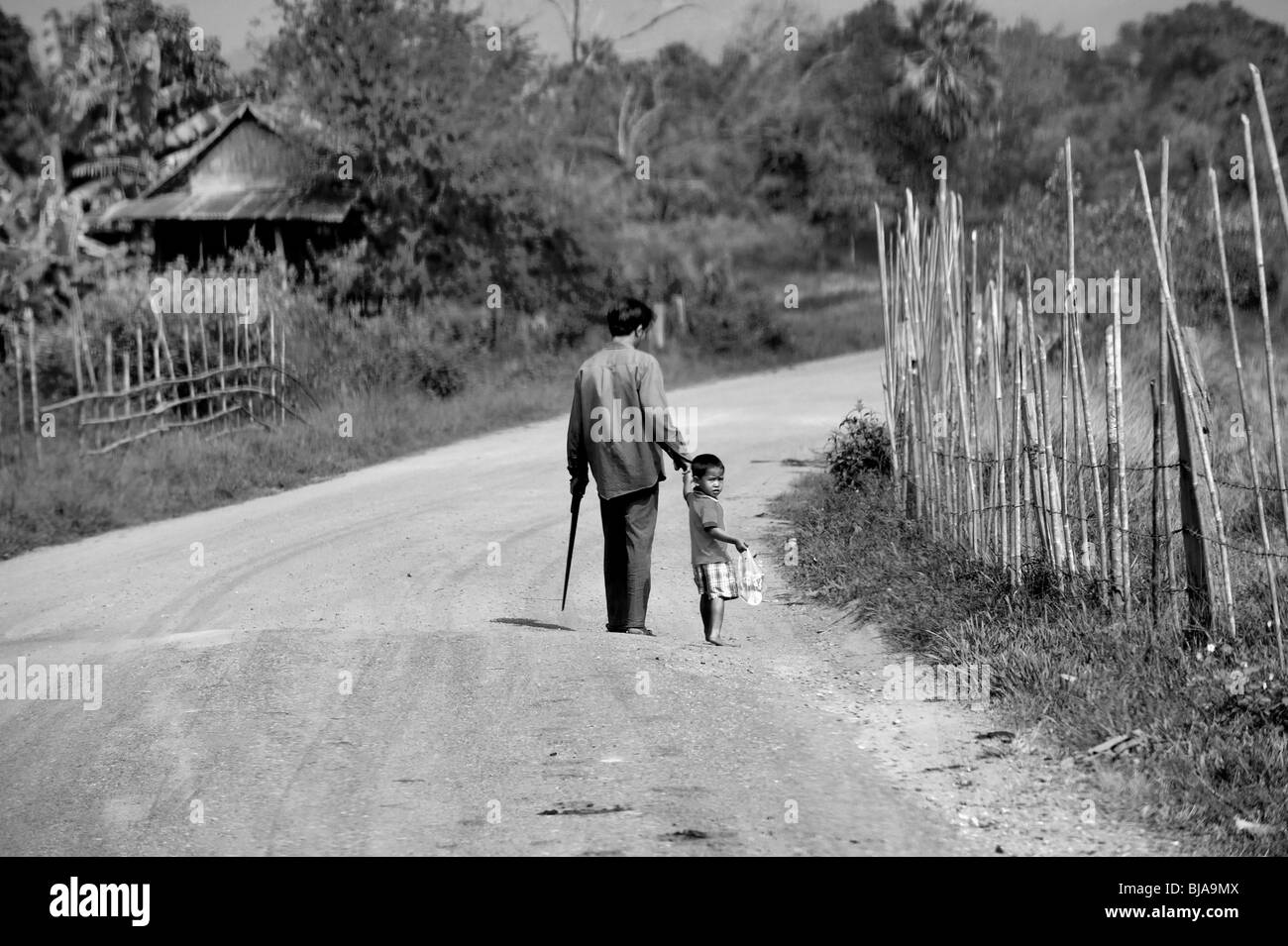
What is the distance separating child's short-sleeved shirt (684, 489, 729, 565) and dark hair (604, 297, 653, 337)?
0.95m

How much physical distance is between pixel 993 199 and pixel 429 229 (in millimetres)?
23773

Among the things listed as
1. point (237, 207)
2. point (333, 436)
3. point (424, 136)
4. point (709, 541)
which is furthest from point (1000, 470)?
point (237, 207)

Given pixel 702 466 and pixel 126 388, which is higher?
pixel 126 388

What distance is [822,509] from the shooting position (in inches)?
445

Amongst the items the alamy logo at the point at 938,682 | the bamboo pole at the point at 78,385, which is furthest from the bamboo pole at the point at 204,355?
the alamy logo at the point at 938,682

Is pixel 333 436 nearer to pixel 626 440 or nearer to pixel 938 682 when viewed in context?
pixel 626 440

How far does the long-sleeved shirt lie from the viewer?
7.79 meters

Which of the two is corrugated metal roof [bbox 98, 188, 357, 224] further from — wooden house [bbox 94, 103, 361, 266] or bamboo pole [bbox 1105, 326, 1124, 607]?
bamboo pole [bbox 1105, 326, 1124, 607]

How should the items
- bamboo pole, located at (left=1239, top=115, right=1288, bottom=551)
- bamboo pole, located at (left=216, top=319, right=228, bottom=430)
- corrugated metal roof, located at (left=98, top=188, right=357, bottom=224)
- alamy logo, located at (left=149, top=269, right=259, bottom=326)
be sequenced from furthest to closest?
1. corrugated metal roof, located at (left=98, top=188, right=357, bottom=224)
2. alamy logo, located at (left=149, top=269, right=259, bottom=326)
3. bamboo pole, located at (left=216, top=319, right=228, bottom=430)
4. bamboo pole, located at (left=1239, top=115, right=1288, bottom=551)

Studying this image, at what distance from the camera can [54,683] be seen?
24.0 feet
